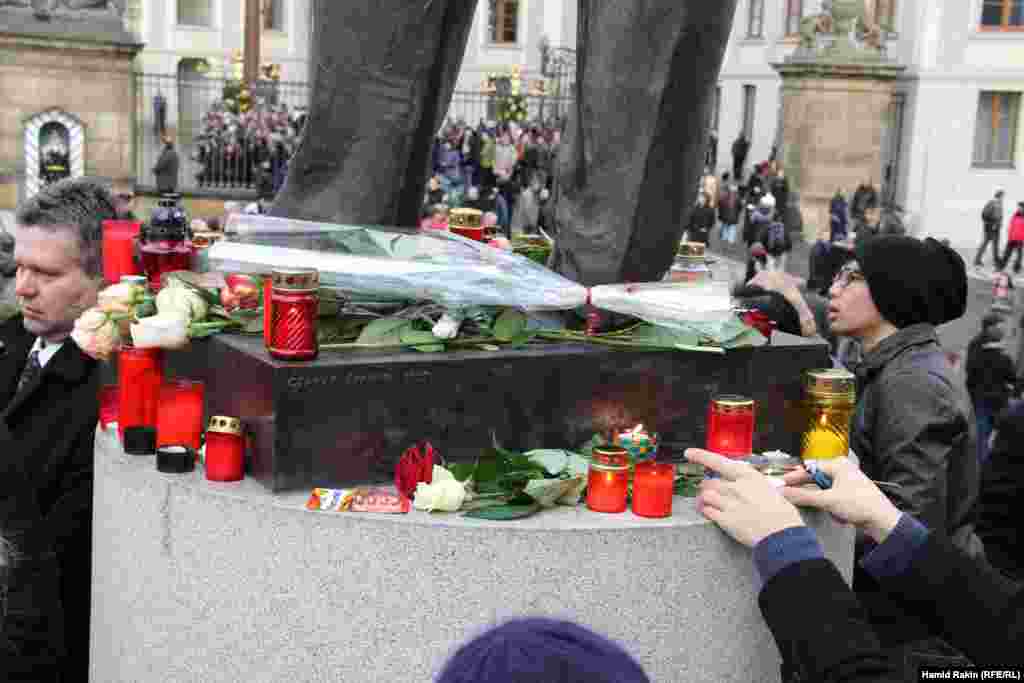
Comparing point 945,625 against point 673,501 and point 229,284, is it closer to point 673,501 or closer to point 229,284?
point 673,501

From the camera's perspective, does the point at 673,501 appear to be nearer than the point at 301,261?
Yes

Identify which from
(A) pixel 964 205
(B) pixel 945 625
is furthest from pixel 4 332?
(A) pixel 964 205

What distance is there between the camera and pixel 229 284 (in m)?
2.68

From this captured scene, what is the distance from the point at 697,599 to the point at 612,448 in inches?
10.7

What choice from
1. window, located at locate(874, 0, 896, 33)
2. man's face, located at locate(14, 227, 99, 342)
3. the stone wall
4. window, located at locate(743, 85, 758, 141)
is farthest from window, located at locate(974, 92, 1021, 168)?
man's face, located at locate(14, 227, 99, 342)

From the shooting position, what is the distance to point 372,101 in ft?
9.19

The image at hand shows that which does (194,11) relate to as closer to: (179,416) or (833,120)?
(833,120)

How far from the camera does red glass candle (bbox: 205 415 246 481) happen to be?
7.72 ft

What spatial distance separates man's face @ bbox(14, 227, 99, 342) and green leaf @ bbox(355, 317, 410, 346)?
2.56 feet

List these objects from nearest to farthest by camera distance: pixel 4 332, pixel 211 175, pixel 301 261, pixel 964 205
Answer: pixel 301 261 → pixel 4 332 → pixel 211 175 → pixel 964 205

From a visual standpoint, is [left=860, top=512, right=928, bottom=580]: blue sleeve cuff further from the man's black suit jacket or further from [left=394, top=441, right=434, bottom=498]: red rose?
the man's black suit jacket

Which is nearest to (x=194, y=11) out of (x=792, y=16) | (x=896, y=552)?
(x=792, y=16)

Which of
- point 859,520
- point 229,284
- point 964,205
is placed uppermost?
point 229,284

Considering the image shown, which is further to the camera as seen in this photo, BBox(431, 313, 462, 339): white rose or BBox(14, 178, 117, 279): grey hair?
BBox(14, 178, 117, 279): grey hair
